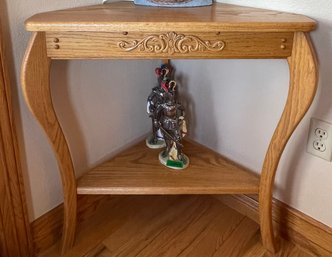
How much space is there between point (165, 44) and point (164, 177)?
44 cm

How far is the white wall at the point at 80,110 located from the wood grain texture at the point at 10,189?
40mm

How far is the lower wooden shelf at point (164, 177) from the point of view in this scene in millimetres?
1030

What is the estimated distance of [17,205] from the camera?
983mm

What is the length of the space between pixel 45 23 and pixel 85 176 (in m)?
0.48

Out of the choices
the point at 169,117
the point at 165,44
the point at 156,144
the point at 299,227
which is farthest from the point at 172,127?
the point at 299,227

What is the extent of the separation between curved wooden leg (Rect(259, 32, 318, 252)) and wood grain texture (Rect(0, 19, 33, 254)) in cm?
63

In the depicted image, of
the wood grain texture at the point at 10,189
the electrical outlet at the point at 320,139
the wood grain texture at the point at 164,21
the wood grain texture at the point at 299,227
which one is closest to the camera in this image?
the wood grain texture at the point at 164,21

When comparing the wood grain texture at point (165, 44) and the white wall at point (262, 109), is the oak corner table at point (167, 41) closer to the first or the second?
the wood grain texture at point (165, 44)

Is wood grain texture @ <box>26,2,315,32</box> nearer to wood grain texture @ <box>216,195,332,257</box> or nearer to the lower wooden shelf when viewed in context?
the lower wooden shelf

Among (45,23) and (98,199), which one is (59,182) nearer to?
(98,199)

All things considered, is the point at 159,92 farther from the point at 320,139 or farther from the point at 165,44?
the point at 320,139

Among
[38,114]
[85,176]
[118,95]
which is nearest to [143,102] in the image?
[118,95]

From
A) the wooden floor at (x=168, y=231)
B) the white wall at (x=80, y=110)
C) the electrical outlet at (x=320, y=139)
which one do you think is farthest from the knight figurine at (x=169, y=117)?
the electrical outlet at (x=320, y=139)

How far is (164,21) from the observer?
75 centimetres
